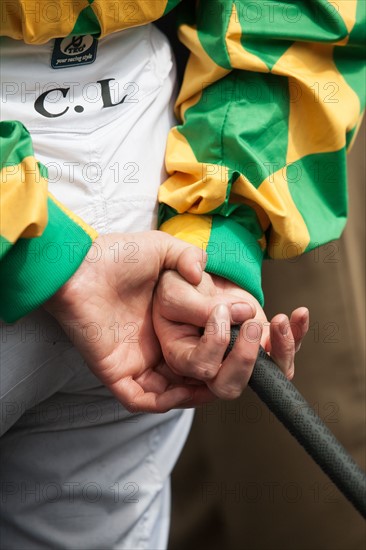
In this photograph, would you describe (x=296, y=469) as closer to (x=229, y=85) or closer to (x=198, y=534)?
(x=198, y=534)

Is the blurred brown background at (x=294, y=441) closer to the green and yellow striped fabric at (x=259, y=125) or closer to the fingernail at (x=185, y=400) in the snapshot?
the green and yellow striped fabric at (x=259, y=125)

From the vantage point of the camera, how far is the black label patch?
647 millimetres

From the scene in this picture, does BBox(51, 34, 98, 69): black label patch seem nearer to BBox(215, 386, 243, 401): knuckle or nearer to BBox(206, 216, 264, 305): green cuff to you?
BBox(206, 216, 264, 305): green cuff

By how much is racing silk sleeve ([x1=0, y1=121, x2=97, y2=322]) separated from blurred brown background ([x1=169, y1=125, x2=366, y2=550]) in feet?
1.24

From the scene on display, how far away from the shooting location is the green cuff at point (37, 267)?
58 centimetres

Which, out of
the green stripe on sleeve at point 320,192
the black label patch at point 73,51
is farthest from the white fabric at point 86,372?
the green stripe on sleeve at point 320,192

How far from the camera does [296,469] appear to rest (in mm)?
961

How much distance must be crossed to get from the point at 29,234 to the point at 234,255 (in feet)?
0.65

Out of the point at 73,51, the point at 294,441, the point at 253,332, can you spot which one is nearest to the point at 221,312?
the point at 253,332

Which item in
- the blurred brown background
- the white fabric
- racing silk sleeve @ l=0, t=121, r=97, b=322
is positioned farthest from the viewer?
the blurred brown background

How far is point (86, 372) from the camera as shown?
2.34 ft

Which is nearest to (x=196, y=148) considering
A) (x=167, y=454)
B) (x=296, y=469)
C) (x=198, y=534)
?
(x=167, y=454)

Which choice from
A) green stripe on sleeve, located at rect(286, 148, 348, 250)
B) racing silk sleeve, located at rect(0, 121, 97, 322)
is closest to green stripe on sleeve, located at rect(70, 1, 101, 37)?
racing silk sleeve, located at rect(0, 121, 97, 322)

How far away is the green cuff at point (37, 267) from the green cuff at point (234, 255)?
13 centimetres
